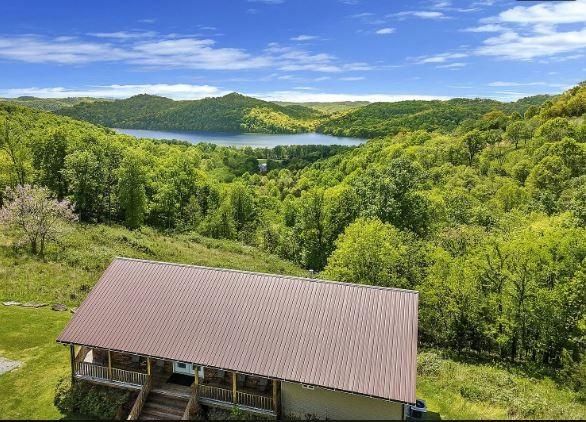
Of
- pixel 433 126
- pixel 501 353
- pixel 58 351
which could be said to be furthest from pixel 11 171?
pixel 433 126

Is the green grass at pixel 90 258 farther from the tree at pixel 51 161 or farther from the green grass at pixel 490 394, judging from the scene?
the green grass at pixel 490 394

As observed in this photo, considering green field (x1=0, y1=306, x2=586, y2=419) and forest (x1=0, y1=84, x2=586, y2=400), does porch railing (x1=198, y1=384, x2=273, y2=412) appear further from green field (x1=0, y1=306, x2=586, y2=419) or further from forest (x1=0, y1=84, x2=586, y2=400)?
forest (x1=0, y1=84, x2=586, y2=400)

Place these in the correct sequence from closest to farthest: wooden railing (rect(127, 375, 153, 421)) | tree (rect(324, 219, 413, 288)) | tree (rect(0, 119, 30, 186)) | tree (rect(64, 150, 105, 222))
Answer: wooden railing (rect(127, 375, 153, 421)) → tree (rect(324, 219, 413, 288)) → tree (rect(0, 119, 30, 186)) → tree (rect(64, 150, 105, 222))

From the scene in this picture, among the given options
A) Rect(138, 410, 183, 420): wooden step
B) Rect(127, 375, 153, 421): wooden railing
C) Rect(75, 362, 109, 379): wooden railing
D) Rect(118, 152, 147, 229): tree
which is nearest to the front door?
Rect(127, 375, 153, 421): wooden railing

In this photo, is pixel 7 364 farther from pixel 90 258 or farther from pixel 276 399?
pixel 90 258

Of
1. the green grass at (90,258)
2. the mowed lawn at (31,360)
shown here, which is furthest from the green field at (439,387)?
the green grass at (90,258)

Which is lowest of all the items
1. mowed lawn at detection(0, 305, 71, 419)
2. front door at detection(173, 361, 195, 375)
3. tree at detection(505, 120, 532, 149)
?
mowed lawn at detection(0, 305, 71, 419)

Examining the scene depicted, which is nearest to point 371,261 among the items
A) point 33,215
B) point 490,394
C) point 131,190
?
point 490,394
